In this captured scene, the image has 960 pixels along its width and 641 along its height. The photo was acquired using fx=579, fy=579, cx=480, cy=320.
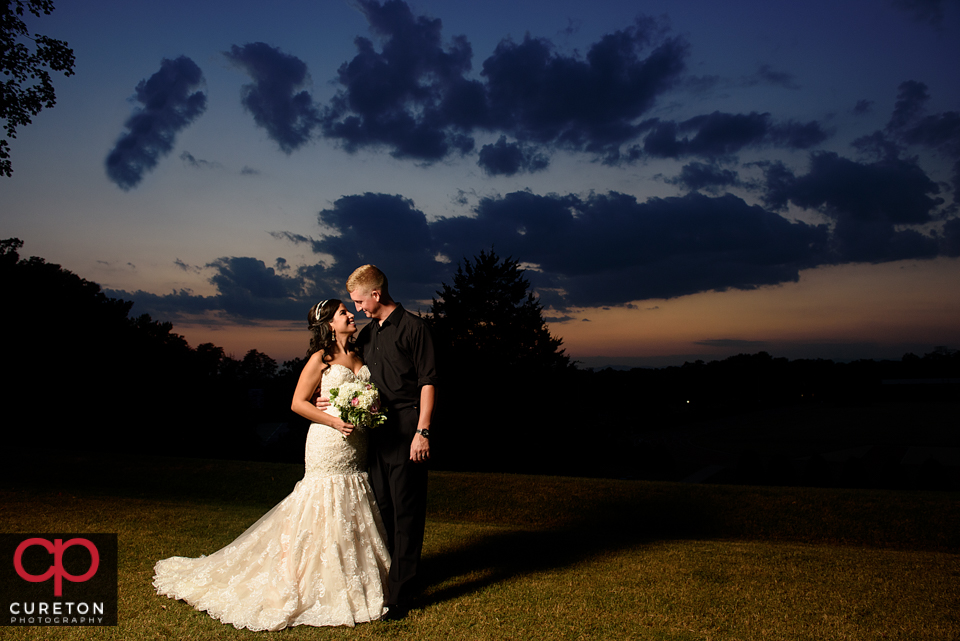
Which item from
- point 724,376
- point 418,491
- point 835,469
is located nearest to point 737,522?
point 418,491

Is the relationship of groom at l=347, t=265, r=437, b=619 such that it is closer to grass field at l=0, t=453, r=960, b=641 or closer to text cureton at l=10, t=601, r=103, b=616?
grass field at l=0, t=453, r=960, b=641

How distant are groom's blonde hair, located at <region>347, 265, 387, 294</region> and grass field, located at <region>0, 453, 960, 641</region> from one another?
2.53 metres

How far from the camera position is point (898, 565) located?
615 cm

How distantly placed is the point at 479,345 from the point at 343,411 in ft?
73.9

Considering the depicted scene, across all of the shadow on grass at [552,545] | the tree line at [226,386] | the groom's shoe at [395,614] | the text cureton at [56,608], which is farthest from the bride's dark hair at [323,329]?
the tree line at [226,386]

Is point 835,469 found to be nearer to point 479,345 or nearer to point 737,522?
point 479,345

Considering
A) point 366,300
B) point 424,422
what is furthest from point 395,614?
point 366,300

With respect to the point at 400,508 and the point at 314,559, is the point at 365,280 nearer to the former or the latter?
the point at 400,508

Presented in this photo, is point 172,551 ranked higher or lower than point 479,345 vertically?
lower

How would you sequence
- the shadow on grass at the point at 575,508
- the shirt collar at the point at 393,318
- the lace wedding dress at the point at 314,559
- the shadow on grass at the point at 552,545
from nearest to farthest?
the lace wedding dress at the point at 314,559
the shirt collar at the point at 393,318
the shadow on grass at the point at 552,545
the shadow on grass at the point at 575,508

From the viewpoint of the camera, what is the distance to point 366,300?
4.71 m

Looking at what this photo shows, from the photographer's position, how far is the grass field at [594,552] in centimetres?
436

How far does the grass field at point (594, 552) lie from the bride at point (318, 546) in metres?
0.16

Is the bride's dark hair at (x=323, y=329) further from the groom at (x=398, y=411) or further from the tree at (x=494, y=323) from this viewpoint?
the tree at (x=494, y=323)
